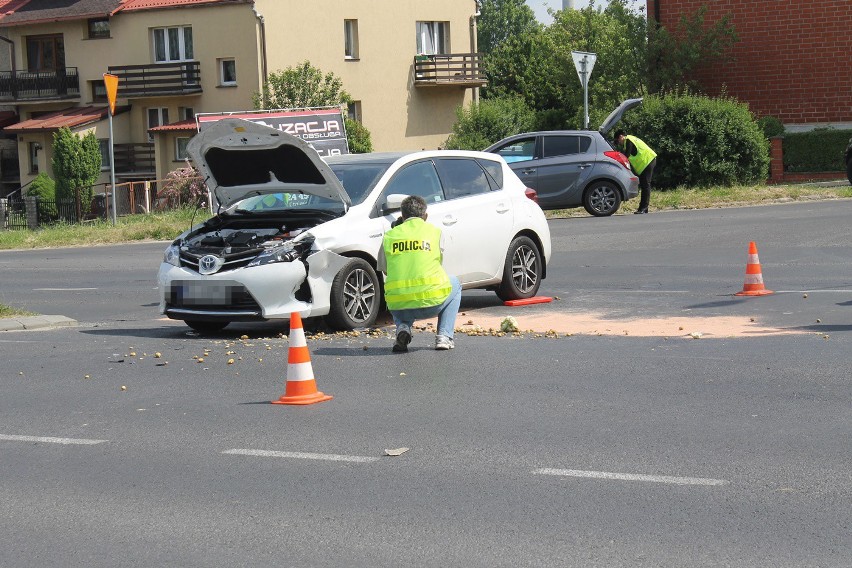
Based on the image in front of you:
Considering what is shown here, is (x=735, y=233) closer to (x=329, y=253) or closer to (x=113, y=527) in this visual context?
(x=329, y=253)

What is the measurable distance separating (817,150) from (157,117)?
93.4 feet

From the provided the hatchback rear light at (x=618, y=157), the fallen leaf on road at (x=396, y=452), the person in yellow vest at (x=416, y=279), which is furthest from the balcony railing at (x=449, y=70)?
the fallen leaf on road at (x=396, y=452)

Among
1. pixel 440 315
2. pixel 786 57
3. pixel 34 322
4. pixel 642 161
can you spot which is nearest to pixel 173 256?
pixel 34 322

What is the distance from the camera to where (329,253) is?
1178cm

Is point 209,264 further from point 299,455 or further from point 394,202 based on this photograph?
point 299,455

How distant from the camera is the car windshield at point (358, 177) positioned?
12552mm

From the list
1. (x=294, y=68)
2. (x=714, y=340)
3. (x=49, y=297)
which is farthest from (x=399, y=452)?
(x=294, y=68)

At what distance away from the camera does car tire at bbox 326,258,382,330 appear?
11.9 meters

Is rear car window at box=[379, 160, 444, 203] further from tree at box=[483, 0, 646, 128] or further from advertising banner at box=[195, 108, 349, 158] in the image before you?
tree at box=[483, 0, 646, 128]

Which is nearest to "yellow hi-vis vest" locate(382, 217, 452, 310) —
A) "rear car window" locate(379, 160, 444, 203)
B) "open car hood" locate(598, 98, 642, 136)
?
"rear car window" locate(379, 160, 444, 203)

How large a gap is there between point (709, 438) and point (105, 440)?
3.56 m

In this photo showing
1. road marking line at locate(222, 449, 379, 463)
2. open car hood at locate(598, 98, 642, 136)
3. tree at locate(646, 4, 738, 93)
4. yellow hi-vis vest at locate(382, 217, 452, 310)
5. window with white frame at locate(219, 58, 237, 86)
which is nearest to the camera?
road marking line at locate(222, 449, 379, 463)

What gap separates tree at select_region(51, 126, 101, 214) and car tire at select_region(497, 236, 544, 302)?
34.9 metres

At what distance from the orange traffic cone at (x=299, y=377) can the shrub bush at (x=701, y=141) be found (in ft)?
70.5
